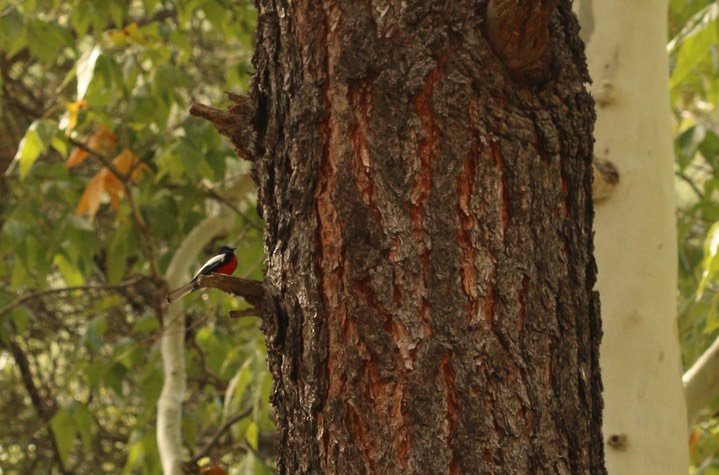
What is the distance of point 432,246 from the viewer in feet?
4.12

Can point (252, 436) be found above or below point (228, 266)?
below

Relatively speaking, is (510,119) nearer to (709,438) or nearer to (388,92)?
(388,92)

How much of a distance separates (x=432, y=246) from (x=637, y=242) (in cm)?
99

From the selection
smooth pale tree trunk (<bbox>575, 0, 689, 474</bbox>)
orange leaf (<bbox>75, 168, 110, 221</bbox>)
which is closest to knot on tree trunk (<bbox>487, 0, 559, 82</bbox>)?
smooth pale tree trunk (<bbox>575, 0, 689, 474</bbox>)

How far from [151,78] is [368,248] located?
9.99ft

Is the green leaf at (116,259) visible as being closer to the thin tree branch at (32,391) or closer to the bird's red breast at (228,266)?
the bird's red breast at (228,266)

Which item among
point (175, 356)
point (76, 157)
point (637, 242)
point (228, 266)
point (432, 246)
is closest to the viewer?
point (432, 246)

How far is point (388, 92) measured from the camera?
50.9 inches

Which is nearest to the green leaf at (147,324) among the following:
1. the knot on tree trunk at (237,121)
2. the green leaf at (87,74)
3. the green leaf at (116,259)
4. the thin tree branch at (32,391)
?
the green leaf at (116,259)

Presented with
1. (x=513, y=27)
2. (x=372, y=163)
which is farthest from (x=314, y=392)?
(x=513, y=27)

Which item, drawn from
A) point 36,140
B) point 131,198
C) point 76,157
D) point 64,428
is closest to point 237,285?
point 36,140

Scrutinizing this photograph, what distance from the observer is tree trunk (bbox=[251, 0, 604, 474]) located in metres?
1.23

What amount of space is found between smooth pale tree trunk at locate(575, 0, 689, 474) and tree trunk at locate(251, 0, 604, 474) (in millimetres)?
739

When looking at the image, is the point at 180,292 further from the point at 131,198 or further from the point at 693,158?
the point at 693,158
